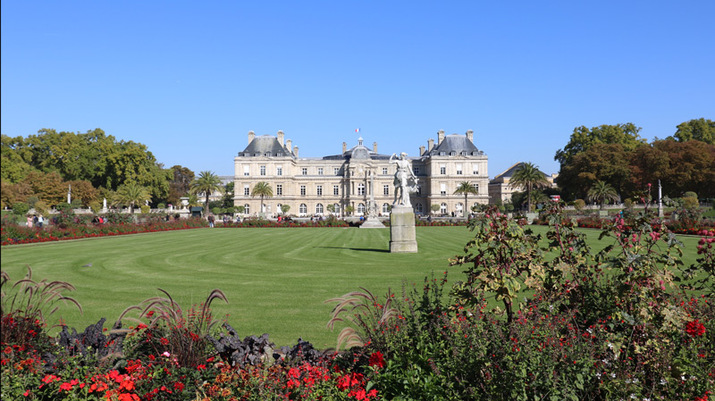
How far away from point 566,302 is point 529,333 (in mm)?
1518

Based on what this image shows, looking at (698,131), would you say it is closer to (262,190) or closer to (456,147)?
Answer: (456,147)

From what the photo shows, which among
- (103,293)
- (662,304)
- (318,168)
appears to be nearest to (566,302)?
(662,304)

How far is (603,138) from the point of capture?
7019 cm

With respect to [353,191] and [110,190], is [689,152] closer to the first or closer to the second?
[353,191]

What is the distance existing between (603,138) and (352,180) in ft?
140

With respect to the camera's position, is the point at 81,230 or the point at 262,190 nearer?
the point at 81,230

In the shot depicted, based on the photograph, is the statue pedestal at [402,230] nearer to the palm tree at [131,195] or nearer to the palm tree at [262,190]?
the palm tree at [131,195]

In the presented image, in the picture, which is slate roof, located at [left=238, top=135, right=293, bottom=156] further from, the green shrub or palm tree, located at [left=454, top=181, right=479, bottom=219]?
the green shrub

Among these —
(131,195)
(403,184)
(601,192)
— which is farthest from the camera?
(131,195)

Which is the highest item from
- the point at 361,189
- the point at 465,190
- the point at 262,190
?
the point at 361,189

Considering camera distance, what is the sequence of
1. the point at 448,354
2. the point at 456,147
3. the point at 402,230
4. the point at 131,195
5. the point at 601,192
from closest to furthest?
the point at 448,354, the point at 402,230, the point at 601,192, the point at 131,195, the point at 456,147

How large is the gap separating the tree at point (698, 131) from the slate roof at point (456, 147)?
3302cm

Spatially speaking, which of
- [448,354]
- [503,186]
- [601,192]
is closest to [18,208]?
[448,354]

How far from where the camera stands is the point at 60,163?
70.6 metres
